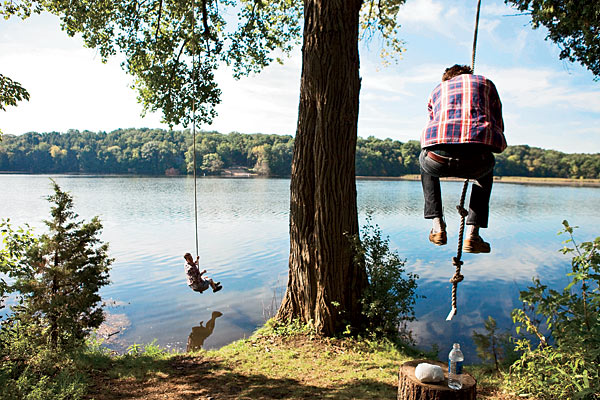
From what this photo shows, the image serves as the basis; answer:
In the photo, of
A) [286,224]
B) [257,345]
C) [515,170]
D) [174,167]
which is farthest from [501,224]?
[174,167]

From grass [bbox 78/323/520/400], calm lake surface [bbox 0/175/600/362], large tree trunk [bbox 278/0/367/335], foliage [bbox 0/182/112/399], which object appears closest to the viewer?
grass [bbox 78/323/520/400]

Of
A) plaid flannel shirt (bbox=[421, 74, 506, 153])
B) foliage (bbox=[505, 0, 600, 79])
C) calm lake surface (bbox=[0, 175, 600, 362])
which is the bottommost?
calm lake surface (bbox=[0, 175, 600, 362])

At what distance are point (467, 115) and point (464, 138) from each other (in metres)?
0.19

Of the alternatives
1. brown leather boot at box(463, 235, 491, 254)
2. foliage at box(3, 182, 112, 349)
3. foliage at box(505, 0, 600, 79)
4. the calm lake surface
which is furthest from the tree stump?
foliage at box(505, 0, 600, 79)

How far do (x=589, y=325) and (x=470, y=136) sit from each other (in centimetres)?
226

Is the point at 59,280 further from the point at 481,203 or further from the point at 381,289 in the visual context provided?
the point at 481,203

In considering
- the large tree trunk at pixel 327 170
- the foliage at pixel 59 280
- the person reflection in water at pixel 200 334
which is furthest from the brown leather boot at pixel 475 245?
the person reflection in water at pixel 200 334

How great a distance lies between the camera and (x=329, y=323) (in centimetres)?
643

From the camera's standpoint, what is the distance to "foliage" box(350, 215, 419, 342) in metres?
6.22

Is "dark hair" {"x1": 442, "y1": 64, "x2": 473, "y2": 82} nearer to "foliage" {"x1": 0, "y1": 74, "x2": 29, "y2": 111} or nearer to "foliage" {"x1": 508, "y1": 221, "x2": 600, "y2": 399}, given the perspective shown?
"foliage" {"x1": 508, "y1": 221, "x2": 600, "y2": 399}

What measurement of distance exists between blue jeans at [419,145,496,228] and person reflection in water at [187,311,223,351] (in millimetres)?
6880

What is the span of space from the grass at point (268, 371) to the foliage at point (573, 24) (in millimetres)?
5711

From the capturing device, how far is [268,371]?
5512 mm

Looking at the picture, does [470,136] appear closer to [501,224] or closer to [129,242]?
[129,242]
